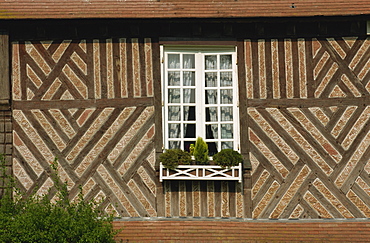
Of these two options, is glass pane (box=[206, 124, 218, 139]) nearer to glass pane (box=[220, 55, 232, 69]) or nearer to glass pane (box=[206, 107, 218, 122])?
glass pane (box=[206, 107, 218, 122])

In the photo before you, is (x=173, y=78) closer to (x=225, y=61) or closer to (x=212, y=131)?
(x=225, y=61)

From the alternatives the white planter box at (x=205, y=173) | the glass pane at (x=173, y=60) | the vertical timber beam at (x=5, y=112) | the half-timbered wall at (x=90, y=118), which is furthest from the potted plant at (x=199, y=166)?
the vertical timber beam at (x=5, y=112)

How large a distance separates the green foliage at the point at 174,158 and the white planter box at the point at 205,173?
69 mm

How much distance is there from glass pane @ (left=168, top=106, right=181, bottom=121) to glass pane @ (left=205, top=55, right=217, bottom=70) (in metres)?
0.76

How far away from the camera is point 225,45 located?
A: 8359 millimetres

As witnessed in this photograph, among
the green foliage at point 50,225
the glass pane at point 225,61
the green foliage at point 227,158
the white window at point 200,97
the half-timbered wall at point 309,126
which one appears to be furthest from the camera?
the glass pane at point 225,61

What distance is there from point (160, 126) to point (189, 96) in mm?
635

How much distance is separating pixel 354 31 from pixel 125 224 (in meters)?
4.30

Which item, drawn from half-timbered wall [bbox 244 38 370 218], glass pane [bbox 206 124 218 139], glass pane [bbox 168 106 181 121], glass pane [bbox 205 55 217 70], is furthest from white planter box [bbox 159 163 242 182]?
glass pane [bbox 205 55 217 70]

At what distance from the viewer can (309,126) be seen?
8.30 metres

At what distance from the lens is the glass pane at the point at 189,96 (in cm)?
848

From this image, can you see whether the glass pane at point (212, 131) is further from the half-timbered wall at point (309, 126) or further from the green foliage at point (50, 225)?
the green foliage at point (50, 225)

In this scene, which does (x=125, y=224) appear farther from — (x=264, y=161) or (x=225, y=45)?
(x=225, y=45)

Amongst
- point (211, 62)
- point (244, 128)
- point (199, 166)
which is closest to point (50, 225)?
point (199, 166)
